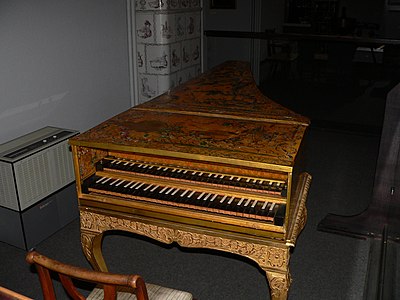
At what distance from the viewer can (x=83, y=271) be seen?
145 cm

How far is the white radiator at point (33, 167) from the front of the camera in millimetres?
2893

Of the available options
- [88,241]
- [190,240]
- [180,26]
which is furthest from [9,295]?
[180,26]

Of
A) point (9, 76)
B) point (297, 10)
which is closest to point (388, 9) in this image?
point (297, 10)

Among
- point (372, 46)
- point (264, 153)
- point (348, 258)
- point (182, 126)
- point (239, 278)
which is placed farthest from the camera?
point (372, 46)

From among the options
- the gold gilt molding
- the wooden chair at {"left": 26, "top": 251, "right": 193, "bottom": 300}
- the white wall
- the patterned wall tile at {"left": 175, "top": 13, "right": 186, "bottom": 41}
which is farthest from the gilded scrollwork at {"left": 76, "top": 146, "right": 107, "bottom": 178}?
the patterned wall tile at {"left": 175, "top": 13, "right": 186, "bottom": 41}

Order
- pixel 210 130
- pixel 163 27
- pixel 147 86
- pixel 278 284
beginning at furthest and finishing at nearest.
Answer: pixel 147 86 → pixel 163 27 → pixel 210 130 → pixel 278 284

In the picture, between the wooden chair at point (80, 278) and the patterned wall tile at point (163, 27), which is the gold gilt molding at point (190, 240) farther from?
the patterned wall tile at point (163, 27)

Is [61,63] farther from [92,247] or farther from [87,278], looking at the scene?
[87,278]

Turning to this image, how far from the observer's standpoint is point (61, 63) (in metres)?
3.60

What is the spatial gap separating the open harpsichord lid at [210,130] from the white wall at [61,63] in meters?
1.00

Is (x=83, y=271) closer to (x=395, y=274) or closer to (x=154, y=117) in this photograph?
(x=154, y=117)

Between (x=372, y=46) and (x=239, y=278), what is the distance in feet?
11.8

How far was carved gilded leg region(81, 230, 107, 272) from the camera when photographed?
7.94 feet

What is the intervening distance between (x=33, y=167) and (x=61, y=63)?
3.26 ft
